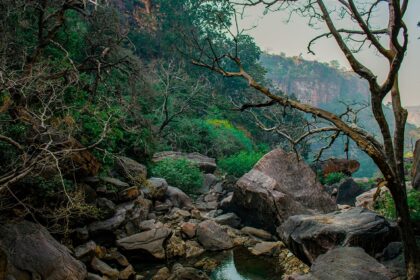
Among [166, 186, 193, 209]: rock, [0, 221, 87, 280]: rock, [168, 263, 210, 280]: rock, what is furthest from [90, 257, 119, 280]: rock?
[166, 186, 193, 209]: rock

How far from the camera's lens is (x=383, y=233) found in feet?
24.9

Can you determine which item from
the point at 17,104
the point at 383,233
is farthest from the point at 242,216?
the point at 17,104

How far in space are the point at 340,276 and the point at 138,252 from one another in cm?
536

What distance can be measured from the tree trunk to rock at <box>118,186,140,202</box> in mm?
7300

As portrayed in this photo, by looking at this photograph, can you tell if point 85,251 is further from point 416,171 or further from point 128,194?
point 416,171

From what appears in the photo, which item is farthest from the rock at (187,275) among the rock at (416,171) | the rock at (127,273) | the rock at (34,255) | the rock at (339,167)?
the rock at (339,167)

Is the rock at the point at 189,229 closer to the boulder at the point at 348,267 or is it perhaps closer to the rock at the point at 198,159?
the boulder at the point at 348,267

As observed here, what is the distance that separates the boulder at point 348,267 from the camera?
216 inches

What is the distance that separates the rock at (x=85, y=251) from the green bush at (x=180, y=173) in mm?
6065

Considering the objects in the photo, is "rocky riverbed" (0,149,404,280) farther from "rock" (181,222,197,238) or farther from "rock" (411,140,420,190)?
"rock" (411,140,420,190)

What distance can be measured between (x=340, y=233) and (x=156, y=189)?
699 cm

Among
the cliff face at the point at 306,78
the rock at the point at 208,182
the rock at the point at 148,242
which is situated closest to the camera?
the rock at the point at 148,242

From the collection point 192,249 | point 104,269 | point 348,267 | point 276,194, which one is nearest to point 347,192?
point 276,194

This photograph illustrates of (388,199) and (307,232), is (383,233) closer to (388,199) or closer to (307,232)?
(307,232)
